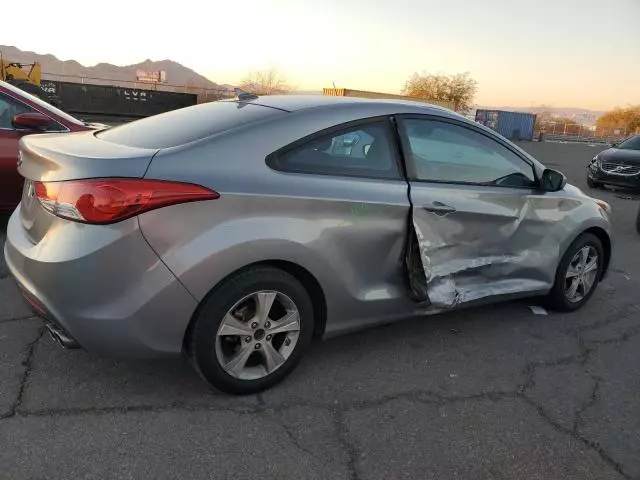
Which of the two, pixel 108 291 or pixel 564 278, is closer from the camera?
pixel 108 291

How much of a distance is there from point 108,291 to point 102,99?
2922 cm

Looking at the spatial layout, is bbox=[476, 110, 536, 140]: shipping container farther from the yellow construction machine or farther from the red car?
the red car

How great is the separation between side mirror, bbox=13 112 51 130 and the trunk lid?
2.20 metres

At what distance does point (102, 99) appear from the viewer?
94.4 ft

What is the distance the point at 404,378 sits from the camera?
3.26 meters

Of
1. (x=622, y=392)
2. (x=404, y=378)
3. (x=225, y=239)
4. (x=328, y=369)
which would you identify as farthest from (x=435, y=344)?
(x=225, y=239)

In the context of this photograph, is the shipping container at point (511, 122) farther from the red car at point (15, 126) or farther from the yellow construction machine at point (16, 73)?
the red car at point (15, 126)

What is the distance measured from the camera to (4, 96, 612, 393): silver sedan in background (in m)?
2.52

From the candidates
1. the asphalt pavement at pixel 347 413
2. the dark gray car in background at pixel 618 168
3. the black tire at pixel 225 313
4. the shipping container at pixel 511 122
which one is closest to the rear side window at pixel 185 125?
the black tire at pixel 225 313

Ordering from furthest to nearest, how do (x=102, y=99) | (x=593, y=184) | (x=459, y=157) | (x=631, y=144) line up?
(x=102, y=99) → (x=631, y=144) → (x=593, y=184) → (x=459, y=157)

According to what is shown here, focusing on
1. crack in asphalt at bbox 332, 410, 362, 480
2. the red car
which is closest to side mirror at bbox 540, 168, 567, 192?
crack in asphalt at bbox 332, 410, 362, 480

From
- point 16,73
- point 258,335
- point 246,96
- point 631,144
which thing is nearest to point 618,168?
point 631,144

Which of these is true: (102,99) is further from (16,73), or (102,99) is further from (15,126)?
(15,126)

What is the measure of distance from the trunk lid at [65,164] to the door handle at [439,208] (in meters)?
1.62
